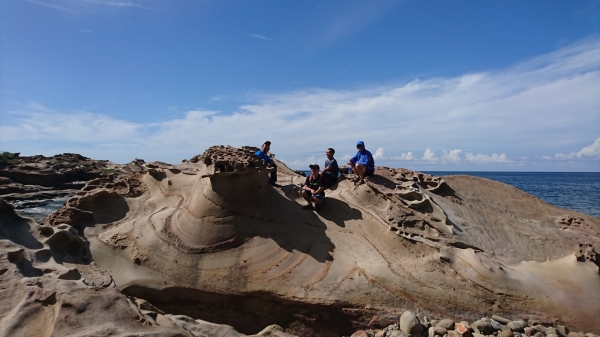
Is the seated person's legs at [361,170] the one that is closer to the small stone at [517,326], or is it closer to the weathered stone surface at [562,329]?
the small stone at [517,326]

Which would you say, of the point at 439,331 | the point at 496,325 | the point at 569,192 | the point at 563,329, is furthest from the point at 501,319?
the point at 569,192

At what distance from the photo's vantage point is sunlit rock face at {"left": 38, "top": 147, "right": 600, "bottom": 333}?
4.15 m

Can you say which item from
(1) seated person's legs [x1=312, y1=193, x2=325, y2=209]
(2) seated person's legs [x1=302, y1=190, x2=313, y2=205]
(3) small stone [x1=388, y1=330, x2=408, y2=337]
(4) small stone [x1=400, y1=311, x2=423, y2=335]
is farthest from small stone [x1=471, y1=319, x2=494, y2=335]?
(2) seated person's legs [x1=302, y1=190, x2=313, y2=205]

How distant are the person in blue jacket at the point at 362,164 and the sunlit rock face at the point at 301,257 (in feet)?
1.16

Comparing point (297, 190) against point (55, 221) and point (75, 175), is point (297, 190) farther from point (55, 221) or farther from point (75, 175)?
point (75, 175)

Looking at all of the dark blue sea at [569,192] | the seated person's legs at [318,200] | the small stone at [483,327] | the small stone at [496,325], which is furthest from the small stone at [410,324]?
the dark blue sea at [569,192]

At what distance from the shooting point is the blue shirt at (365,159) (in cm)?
597

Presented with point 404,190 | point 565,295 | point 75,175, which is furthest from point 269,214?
point 75,175

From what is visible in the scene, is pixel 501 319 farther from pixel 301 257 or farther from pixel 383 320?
pixel 301 257

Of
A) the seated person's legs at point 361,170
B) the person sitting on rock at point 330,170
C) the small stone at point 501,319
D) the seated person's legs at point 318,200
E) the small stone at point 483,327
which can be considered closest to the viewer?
the small stone at point 483,327

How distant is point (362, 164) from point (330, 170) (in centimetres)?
50

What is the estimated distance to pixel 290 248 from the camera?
14.8 feet

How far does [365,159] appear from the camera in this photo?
6023mm

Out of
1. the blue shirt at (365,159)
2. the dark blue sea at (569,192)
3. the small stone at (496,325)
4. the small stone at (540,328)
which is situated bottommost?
the dark blue sea at (569,192)
